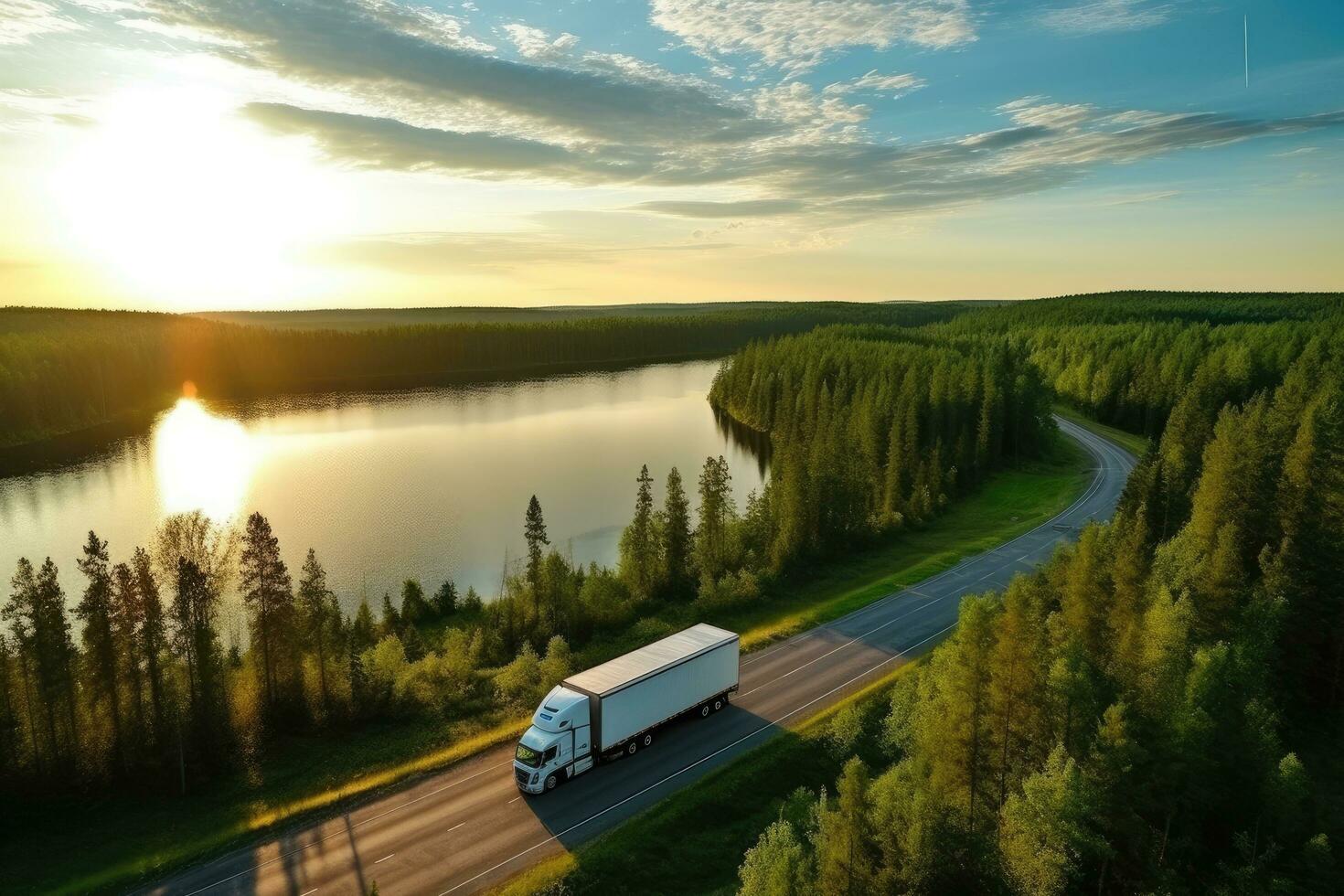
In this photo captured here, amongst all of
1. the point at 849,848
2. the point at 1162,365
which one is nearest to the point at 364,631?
the point at 849,848

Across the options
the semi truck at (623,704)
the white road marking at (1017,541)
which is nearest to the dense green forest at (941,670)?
the white road marking at (1017,541)

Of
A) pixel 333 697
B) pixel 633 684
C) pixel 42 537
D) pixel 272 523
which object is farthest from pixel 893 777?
pixel 42 537

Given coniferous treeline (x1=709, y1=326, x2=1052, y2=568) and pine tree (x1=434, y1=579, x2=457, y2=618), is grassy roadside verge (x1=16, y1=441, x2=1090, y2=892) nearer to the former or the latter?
coniferous treeline (x1=709, y1=326, x2=1052, y2=568)

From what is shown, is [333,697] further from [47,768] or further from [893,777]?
[893,777]

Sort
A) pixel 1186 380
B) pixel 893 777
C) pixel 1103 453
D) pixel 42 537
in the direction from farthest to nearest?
pixel 1186 380, pixel 1103 453, pixel 42 537, pixel 893 777

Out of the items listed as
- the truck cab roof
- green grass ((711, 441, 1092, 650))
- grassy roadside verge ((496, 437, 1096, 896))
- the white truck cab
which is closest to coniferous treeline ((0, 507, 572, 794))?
the truck cab roof

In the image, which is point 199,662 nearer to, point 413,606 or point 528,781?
point 528,781
